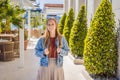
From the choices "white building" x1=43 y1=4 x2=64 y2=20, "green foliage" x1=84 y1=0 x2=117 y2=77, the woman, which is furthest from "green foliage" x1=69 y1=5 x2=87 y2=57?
"white building" x1=43 y1=4 x2=64 y2=20

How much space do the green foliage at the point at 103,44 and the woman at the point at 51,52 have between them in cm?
Answer: 174

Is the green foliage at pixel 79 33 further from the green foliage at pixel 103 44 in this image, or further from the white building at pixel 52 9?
the white building at pixel 52 9

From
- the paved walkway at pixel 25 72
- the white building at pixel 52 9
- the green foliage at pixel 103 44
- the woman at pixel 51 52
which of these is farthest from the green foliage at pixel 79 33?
the white building at pixel 52 9

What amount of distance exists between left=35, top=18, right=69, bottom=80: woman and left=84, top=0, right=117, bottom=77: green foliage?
174cm

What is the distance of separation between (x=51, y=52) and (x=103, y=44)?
1925 millimetres

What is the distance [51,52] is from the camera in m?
4.13

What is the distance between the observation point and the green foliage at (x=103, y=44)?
18.7 feet

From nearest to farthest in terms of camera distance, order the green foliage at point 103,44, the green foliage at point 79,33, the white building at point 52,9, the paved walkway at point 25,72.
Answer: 1. the green foliage at point 103,44
2. the paved walkway at point 25,72
3. the green foliage at point 79,33
4. the white building at point 52,9

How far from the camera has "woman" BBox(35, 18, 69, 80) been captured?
160 inches

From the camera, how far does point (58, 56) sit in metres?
4.12

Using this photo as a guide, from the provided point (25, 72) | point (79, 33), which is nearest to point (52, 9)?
point (79, 33)

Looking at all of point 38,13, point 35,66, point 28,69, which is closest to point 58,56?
point 28,69

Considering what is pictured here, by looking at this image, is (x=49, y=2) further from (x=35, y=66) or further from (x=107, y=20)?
(x=107, y=20)

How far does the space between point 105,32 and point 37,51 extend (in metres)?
2.12
